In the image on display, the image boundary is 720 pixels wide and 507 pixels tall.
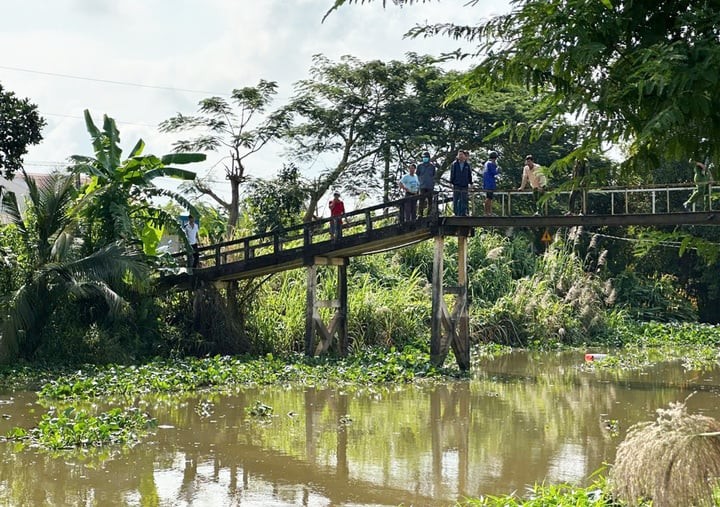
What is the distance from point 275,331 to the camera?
80.1 feet

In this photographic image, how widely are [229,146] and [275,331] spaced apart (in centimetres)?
1031

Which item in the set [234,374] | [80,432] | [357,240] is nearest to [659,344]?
[357,240]

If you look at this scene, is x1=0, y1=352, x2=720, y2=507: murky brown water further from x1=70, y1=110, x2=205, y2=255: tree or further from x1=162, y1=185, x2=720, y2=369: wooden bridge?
x1=70, y1=110, x2=205, y2=255: tree

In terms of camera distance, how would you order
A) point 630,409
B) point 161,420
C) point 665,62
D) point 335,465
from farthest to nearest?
point 630,409, point 161,420, point 335,465, point 665,62

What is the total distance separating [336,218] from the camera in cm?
2244

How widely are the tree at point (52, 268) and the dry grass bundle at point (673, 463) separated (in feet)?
55.1

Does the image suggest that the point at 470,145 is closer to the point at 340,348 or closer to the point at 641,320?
the point at 641,320

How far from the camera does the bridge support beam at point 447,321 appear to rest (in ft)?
71.6

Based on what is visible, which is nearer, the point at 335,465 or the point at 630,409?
the point at 335,465

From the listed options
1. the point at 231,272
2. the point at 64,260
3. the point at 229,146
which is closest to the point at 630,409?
the point at 231,272

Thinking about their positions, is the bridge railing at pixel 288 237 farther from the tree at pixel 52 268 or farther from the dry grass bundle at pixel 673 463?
the dry grass bundle at pixel 673 463

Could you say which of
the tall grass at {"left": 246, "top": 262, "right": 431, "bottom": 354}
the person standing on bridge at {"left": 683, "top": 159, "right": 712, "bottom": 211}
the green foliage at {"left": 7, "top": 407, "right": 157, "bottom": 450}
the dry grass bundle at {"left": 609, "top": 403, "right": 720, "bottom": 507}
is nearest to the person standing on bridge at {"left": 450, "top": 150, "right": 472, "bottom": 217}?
the tall grass at {"left": 246, "top": 262, "right": 431, "bottom": 354}

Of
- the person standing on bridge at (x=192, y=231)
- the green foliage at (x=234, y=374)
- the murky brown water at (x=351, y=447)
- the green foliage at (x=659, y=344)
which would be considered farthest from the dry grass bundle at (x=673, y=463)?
the person standing on bridge at (x=192, y=231)

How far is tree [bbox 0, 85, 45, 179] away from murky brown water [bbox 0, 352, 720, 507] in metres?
5.26
